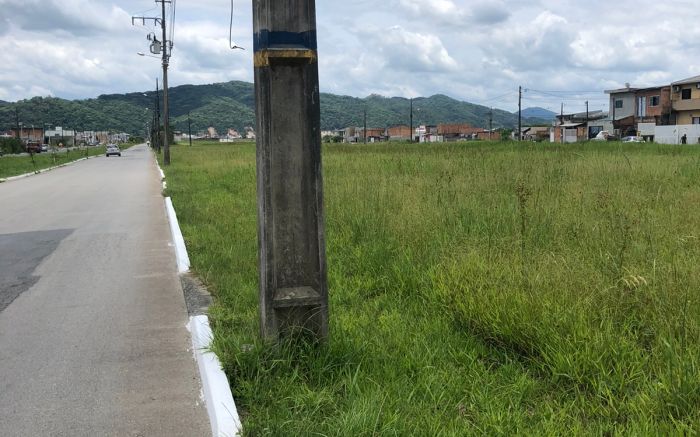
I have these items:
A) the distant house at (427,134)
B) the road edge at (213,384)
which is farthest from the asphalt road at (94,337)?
the distant house at (427,134)

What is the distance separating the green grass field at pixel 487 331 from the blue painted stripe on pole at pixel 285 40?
183 cm

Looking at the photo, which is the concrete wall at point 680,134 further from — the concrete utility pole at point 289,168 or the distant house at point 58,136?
the distant house at point 58,136

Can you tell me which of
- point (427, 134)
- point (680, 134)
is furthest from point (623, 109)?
point (427, 134)

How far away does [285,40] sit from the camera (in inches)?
144

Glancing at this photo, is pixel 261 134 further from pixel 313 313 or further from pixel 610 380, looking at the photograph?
pixel 610 380

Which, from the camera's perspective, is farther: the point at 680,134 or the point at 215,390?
the point at 680,134

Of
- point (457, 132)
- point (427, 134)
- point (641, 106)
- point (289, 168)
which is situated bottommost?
point (289, 168)

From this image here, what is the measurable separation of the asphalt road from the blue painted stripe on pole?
2244mm

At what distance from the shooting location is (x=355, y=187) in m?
11.8

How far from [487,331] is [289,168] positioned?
5.98 feet

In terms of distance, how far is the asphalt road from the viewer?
3.76 meters

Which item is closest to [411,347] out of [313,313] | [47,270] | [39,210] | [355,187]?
[313,313]

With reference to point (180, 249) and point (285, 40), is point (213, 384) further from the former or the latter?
point (180, 249)

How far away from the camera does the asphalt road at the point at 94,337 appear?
12.3 feet
